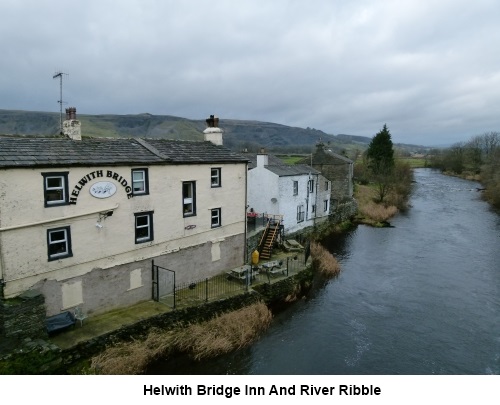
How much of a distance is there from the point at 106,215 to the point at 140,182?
2.56 metres

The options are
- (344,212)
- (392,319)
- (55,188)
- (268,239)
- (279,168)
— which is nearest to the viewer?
(55,188)

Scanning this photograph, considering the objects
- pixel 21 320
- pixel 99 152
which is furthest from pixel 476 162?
pixel 21 320

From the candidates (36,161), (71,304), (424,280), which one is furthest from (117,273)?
(424,280)

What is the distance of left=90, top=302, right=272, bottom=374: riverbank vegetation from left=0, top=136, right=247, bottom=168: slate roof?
27.0ft

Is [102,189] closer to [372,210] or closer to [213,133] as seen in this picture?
[213,133]

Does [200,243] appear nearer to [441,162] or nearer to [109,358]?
[109,358]

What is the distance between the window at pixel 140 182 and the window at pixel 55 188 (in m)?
3.45

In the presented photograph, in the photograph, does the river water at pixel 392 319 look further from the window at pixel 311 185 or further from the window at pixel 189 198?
the window at pixel 189 198

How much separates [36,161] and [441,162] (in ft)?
442

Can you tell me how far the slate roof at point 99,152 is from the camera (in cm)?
1564

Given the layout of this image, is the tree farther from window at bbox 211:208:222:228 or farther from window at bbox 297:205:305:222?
window at bbox 211:208:222:228

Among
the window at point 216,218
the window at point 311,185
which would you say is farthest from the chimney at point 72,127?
the window at point 311,185

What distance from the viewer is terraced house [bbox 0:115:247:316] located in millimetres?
15492

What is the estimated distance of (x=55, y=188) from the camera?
16.4 m
